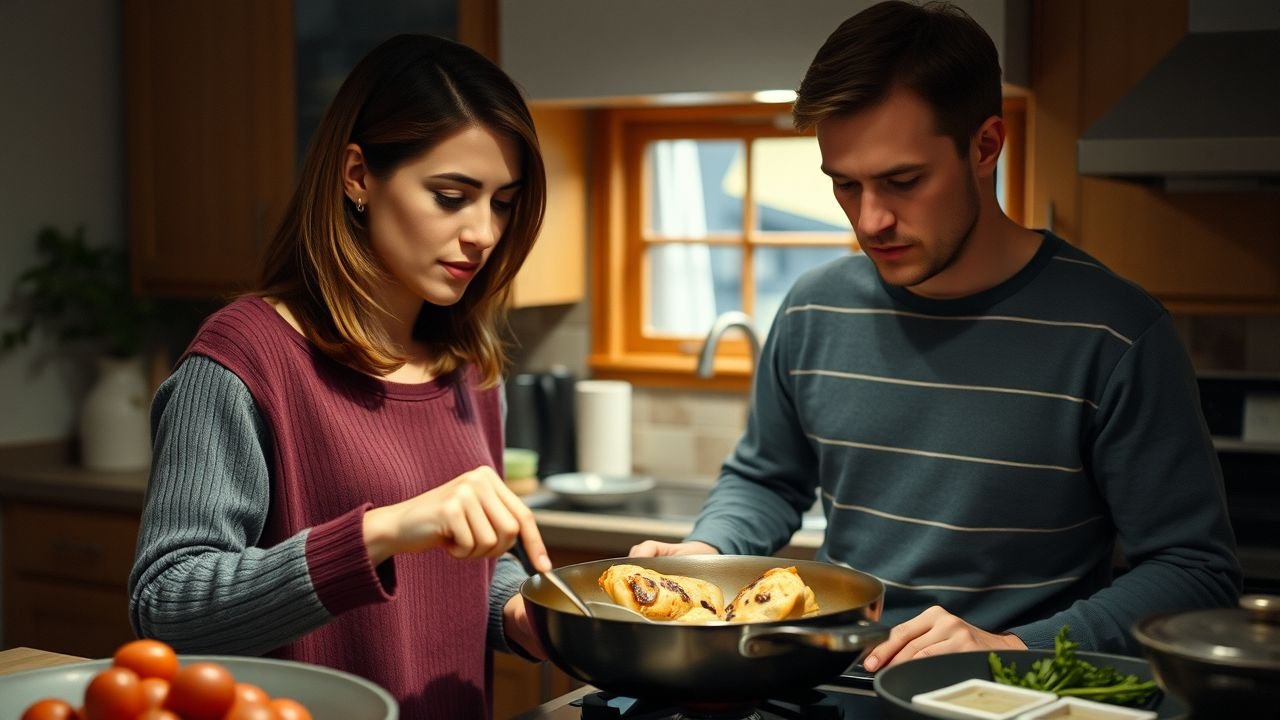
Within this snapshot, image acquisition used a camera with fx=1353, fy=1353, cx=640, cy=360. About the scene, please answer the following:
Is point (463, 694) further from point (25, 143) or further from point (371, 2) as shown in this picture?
point (25, 143)

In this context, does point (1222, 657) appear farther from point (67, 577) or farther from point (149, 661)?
point (67, 577)

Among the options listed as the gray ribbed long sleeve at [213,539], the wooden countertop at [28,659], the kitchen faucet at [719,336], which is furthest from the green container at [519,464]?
the gray ribbed long sleeve at [213,539]

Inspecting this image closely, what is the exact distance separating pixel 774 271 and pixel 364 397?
1.95 meters

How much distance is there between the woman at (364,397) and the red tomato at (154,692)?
343 millimetres

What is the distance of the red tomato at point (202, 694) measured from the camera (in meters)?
0.92

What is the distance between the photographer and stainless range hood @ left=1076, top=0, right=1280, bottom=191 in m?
2.23

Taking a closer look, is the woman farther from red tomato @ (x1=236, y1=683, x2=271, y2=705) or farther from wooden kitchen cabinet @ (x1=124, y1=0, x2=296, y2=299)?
wooden kitchen cabinet @ (x1=124, y1=0, x2=296, y2=299)

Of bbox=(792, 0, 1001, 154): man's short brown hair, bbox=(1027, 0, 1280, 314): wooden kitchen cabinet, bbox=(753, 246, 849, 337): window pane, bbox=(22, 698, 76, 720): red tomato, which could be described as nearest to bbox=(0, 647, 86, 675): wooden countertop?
bbox=(22, 698, 76, 720): red tomato

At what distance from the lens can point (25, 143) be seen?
3.55 metres

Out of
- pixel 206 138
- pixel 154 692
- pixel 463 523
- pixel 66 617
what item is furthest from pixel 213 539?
pixel 206 138

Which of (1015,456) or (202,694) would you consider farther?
(1015,456)

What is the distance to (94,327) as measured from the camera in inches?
143

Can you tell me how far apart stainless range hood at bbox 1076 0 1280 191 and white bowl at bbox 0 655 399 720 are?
173 cm

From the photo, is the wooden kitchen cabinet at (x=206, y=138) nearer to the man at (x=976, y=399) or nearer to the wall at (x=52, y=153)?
the wall at (x=52, y=153)
